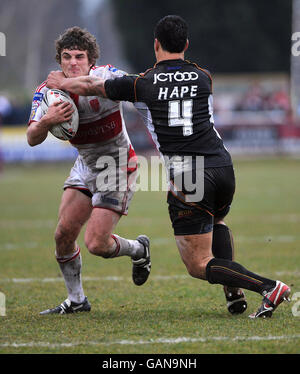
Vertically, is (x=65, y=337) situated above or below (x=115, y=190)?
below

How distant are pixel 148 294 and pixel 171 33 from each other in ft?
8.39

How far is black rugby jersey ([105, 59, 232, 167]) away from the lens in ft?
17.6

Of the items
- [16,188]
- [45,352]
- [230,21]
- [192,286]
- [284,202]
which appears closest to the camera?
[45,352]

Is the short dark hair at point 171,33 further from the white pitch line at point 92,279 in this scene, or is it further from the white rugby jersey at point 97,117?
the white pitch line at point 92,279

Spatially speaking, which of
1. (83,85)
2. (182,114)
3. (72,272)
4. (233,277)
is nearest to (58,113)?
(83,85)

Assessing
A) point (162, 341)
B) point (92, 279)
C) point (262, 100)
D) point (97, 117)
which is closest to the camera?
point (162, 341)

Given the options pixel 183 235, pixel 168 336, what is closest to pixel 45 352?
pixel 168 336

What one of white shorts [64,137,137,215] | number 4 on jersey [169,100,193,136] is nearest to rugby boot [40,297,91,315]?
white shorts [64,137,137,215]

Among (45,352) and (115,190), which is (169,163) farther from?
(45,352)

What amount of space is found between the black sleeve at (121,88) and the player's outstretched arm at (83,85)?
50 millimetres

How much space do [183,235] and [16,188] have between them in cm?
1264

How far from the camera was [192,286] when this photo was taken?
7.05 metres

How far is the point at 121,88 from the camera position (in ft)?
17.7

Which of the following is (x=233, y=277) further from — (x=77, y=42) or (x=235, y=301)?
(x=77, y=42)
